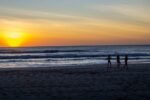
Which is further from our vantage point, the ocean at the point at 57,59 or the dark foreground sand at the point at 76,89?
the ocean at the point at 57,59

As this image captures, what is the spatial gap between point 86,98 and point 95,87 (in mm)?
2471

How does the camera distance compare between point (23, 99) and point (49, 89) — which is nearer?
point (23, 99)

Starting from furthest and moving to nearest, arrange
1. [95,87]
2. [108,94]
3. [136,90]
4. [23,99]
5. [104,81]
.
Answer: [104,81]
[95,87]
[136,90]
[108,94]
[23,99]

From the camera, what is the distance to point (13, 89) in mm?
14250

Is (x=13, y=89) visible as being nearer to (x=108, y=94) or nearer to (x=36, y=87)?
(x=36, y=87)

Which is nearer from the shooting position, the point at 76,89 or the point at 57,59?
the point at 76,89

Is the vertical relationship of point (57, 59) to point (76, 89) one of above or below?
below

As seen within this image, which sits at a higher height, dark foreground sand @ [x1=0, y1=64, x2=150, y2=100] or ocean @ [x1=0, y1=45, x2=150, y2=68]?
dark foreground sand @ [x1=0, y1=64, x2=150, y2=100]

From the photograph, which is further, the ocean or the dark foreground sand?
the ocean

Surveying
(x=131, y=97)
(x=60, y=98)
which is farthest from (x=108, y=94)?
(x=60, y=98)

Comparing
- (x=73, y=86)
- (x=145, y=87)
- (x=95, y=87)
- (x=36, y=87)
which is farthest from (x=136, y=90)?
(x=36, y=87)

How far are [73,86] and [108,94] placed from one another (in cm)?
266

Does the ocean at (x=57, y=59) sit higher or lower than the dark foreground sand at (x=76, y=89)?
lower

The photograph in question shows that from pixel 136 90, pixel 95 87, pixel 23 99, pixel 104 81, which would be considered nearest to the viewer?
pixel 23 99
